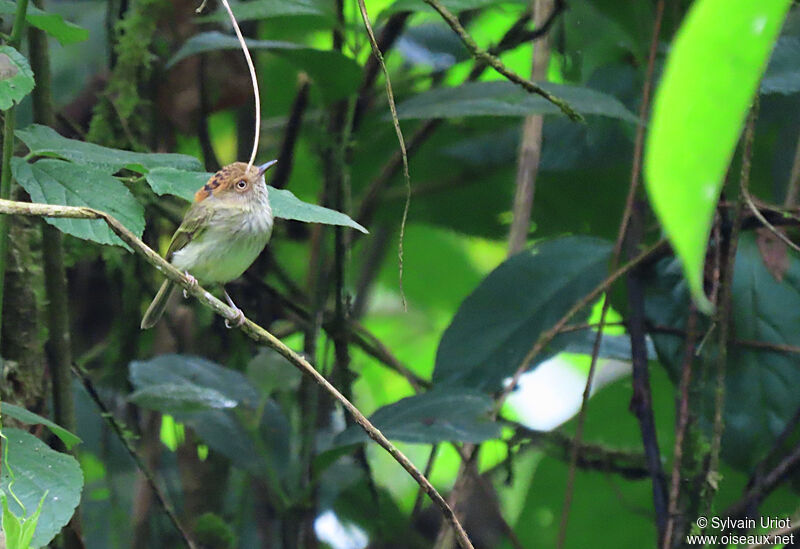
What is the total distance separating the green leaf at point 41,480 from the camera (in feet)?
4.83

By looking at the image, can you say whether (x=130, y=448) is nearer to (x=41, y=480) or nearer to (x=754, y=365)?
(x=41, y=480)

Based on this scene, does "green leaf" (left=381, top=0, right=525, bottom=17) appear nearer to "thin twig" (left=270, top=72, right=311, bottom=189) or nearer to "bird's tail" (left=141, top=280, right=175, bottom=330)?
"thin twig" (left=270, top=72, right=311, bottom=189)

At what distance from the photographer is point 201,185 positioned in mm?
1690

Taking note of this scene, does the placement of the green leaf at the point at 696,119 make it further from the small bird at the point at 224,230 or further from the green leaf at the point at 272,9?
the small bird at the point at 224,230

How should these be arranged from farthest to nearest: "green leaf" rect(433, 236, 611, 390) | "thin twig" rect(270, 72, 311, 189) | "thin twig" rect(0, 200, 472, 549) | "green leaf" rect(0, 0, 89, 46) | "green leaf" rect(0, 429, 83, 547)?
"thin twig" rect(270, 72, 311, 189), "green leaf" rect(433, 236, 611, 390), "green leaf" rect(0, 0, 89, 46), "green leaf" rect(0, 429, 83, 547), "thin twig" rect(0, 200, 472, 549)

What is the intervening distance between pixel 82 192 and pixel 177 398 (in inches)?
36.0

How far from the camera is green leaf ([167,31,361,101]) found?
2521 mm

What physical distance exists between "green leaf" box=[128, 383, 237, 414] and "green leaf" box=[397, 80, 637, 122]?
992 mm

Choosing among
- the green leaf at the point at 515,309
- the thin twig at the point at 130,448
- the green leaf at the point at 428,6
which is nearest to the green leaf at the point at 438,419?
the green leaf at the point at 515,309

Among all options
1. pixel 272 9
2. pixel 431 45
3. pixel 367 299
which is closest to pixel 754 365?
pixel 272 9

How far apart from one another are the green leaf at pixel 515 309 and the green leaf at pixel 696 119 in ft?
7.50

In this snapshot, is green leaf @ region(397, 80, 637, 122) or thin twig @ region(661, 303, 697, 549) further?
green leaf @ region(397, 80, 637, 122)

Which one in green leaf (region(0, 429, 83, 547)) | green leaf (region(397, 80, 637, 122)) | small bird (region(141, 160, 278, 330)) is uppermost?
green leaf (region(397, 80, 637, 122))

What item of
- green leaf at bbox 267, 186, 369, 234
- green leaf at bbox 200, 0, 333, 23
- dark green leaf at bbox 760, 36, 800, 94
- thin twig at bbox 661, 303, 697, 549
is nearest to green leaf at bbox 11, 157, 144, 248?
green leaf at bbox 267, 186, 369, 234
